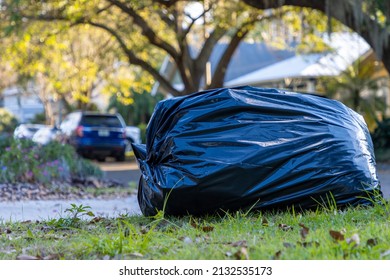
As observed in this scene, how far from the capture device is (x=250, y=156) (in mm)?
5152

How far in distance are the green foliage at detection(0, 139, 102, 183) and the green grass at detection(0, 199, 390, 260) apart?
522 centimetres

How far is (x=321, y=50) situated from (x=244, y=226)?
19.1 metres

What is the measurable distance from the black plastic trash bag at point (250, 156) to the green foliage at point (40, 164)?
550 centimetres

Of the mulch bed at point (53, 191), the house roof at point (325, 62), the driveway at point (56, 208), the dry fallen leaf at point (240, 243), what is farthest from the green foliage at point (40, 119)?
the dry fallen leaf at point (240, 243)

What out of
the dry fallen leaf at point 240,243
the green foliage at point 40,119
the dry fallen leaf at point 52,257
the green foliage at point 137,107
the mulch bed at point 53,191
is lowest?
the green foliage at point 40,119

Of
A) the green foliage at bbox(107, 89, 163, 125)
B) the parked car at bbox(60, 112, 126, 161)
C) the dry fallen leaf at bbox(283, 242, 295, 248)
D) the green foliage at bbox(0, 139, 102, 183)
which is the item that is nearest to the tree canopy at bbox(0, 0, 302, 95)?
the parked car at bbox(60, 112, 126, 161)

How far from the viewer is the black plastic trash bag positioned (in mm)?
5156

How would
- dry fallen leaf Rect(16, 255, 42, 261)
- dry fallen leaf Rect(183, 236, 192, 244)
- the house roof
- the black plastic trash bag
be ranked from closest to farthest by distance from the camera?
1. dry fallen leaf Rect(16, 255, 42, 261)
2. dry fallen leaf Rect(183, 236, 192, 244)
3. the black plastic trash bag
4. the house roof

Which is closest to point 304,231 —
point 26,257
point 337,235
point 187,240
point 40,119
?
point 337,235

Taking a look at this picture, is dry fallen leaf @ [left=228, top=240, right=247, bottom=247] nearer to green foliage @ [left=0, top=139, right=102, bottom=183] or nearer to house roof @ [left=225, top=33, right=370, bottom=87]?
green foliage @ [left=0, top=139, right=102, bottom=183]

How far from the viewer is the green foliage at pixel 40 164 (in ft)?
35.0

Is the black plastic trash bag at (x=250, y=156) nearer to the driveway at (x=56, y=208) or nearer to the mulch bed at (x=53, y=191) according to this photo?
the driveway at (x=56, y=208)

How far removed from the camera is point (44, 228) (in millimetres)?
5332
